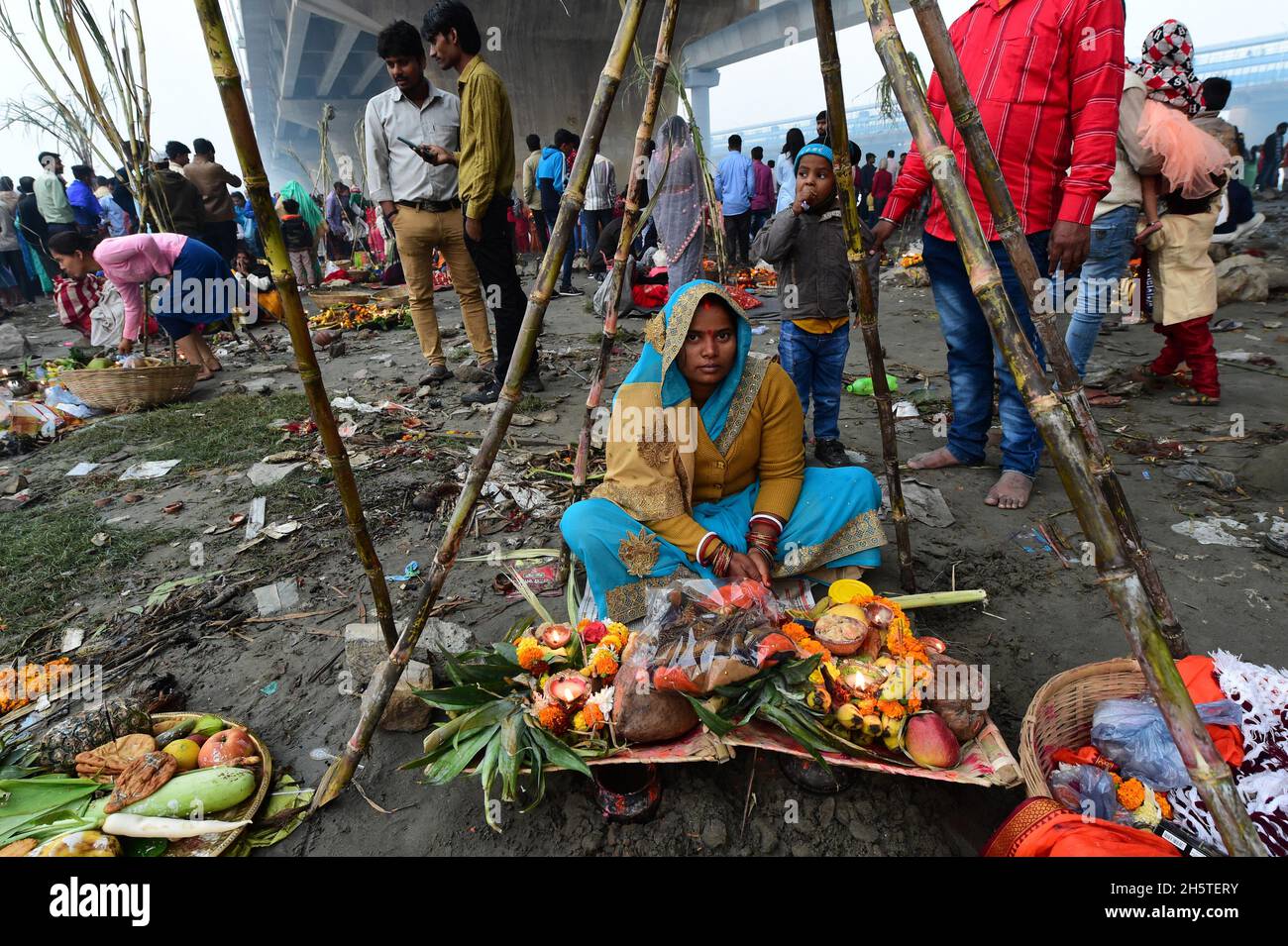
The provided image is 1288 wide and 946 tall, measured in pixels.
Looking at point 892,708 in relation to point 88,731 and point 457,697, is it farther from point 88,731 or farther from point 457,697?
point 88,731

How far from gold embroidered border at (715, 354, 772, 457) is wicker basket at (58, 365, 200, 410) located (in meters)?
5.56

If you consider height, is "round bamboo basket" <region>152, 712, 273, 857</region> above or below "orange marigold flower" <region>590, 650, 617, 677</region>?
below

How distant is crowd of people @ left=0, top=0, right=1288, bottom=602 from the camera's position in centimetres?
256

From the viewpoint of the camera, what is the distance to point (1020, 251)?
5.36 feet

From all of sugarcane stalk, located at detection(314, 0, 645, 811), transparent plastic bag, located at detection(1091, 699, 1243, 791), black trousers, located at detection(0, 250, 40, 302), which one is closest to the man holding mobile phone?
sugarcane stalk, located at detection(314, 0, 645, 811)

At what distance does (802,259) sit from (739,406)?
1.71 metres

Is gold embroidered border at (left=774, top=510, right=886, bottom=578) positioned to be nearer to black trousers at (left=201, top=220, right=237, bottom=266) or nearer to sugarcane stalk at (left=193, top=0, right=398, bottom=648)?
sugarcane stalk at (left=193, top=0, right=398, bottom=648)

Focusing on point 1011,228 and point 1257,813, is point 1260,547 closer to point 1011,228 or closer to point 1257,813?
point 1257,813

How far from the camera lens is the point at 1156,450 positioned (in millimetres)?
4004

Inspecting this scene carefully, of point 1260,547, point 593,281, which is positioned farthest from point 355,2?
point 1260,547

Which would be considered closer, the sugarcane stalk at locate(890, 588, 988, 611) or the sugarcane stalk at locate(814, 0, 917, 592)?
the sugarcane stalk at locate(814, 0, 917, 592)

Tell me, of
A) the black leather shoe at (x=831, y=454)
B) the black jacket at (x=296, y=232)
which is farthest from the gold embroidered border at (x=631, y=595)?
the black jacket at (x=296, y=232)

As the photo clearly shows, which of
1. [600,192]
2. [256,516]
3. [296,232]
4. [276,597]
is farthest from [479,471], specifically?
[296,232]
